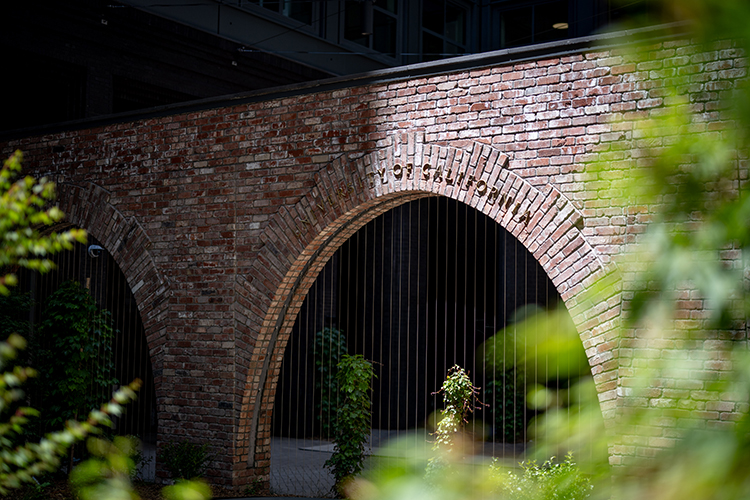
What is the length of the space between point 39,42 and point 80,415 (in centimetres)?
563

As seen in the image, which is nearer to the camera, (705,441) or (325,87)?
(705,441)

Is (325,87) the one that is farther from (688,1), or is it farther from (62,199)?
(688,1)

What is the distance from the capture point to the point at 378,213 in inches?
294

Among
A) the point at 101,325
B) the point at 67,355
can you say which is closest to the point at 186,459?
the point at 67,355

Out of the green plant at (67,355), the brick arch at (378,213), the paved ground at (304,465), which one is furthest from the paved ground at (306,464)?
the green plant at (67,355)

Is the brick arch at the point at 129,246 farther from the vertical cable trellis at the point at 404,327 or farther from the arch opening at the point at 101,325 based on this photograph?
the vertical cable trellis at the point at 404,327

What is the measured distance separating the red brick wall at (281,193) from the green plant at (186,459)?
0.17 metres

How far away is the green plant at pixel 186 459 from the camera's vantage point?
761cm

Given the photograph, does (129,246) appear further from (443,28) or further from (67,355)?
(443,28)

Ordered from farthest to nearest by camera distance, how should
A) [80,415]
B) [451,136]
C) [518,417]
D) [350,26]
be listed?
[350,26]
[518,417]
[80,415]
[451,136]

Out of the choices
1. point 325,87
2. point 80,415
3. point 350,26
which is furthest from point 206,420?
point 350,26

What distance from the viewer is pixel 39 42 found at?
1156 cm

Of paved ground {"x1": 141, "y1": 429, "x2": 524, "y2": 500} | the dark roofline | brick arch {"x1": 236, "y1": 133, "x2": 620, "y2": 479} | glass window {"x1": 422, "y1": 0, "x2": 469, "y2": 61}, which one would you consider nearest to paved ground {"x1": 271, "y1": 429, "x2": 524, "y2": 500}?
paved ground {"x1": 141, "y1": 429, "x2": 524, "y2": 500}

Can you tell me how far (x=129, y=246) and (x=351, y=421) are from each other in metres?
2.98
